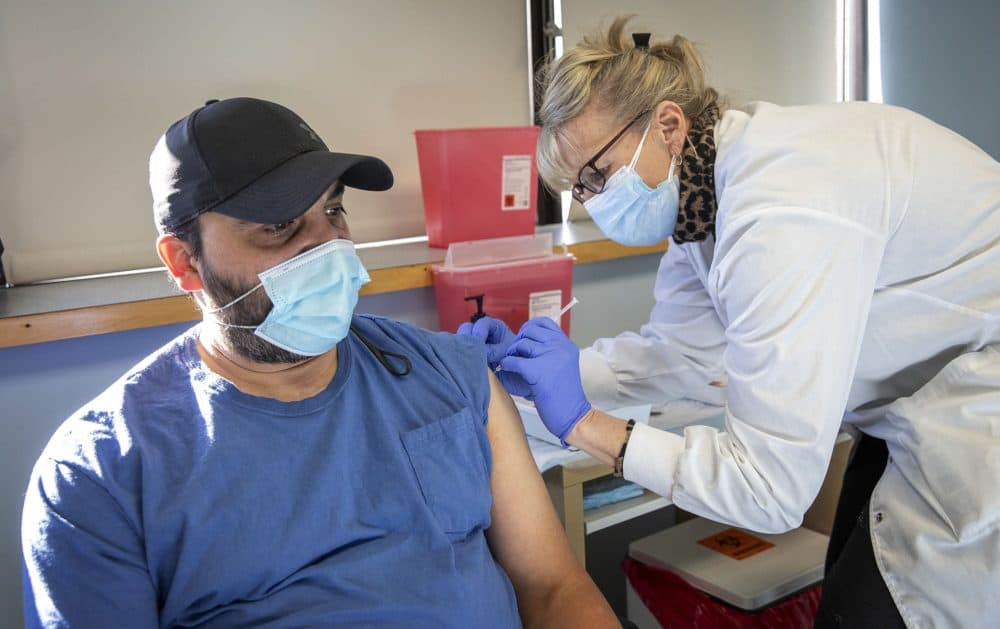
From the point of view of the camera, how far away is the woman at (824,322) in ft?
4.16

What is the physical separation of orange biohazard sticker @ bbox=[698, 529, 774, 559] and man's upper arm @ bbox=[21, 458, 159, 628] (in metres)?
1.45

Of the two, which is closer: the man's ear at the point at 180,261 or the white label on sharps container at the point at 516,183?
the man's ear at the point at 180,261

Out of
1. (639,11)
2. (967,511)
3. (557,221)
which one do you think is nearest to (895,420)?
(967,511)

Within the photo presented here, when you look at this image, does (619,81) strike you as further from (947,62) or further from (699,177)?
(947,62)

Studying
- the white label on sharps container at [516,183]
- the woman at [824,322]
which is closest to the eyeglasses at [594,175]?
the woman at [824,322]

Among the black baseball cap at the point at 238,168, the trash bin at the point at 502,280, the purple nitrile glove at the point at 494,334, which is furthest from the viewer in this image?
the trash bin at the point at 502,280

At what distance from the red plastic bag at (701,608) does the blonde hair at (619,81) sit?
1022 millimetres

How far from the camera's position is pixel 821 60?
3.47 metres

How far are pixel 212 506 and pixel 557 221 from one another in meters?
1.94

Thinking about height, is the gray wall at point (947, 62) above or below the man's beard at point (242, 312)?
above

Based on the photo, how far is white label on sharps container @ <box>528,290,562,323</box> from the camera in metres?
2.19

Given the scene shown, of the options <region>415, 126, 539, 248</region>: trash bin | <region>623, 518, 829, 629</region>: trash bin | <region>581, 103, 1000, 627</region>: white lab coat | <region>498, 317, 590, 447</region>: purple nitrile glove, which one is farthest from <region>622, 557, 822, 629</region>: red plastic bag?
<region>415, 126, 539, 248</region>: trash bin

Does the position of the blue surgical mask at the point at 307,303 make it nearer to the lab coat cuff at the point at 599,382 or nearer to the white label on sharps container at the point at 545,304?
the lab coat cuff at the point at 599,382

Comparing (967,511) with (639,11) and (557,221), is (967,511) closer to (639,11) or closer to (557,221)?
(557,221)
